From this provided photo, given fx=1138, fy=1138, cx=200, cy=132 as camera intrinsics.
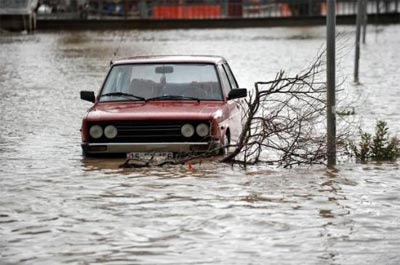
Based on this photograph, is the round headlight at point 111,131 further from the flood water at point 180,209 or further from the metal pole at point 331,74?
the metal pole at point 331,74

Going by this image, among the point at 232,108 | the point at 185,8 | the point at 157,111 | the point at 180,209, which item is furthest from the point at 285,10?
the point at 180,209

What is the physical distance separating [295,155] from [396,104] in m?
9.69

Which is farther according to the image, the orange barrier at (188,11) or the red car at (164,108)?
the orange barrier at (188,11)

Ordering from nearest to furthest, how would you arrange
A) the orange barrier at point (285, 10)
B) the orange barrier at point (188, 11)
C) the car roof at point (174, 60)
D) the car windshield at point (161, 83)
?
the car windshield at point (161, 83) < the car roof at point (174, 60) < the orange barrier at point (188, 11) < the orange barrier at point (285, 10)

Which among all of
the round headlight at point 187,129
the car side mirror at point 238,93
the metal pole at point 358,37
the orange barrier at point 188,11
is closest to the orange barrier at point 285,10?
the orange barrier at point 188,11

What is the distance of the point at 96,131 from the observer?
525 inches

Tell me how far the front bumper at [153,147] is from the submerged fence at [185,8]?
195ft

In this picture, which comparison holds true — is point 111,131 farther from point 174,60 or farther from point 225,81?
point 225,81

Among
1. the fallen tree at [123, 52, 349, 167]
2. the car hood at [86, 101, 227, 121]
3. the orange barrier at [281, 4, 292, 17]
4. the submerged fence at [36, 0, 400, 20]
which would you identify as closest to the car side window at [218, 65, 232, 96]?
the car hood at [86, 101, 227, 121]

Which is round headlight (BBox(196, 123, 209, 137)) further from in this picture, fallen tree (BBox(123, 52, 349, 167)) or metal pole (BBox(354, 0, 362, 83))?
metal pole (BBox(354, 0, 362, 83))

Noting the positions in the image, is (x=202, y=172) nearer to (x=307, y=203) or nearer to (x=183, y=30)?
(x=307, y=203)

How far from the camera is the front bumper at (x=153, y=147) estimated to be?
13.2m

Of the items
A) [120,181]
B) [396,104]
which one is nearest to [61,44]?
[396,104]

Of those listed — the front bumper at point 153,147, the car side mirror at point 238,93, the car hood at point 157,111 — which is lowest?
the front bumper at point 153,147
